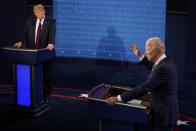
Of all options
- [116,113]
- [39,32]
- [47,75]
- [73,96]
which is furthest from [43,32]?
[116,113]

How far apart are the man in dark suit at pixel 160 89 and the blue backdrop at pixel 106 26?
5240 millimetres

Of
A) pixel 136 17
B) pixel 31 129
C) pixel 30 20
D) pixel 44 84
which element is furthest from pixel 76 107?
pixel 136 17

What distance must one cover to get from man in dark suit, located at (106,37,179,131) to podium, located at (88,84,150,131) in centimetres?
8

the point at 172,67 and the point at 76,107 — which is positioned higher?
the point at 172,67

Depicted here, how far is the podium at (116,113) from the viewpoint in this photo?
3.09 meters

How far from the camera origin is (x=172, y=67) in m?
3.07

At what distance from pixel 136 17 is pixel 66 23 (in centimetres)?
177

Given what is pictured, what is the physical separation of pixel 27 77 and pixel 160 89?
241 centimetres

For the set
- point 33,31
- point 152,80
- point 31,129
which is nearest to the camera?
point 152,80

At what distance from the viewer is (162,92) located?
307 cm

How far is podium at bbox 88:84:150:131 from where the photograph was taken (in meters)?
3.09

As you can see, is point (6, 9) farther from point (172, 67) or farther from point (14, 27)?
point (172, 67)

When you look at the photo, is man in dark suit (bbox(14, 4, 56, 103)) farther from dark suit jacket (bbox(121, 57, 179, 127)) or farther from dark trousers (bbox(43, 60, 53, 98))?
dark suit jacket (bbox(121, 57, 179, 127))

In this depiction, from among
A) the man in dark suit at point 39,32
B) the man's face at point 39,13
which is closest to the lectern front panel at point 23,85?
the man in dark suit at point 39,32
